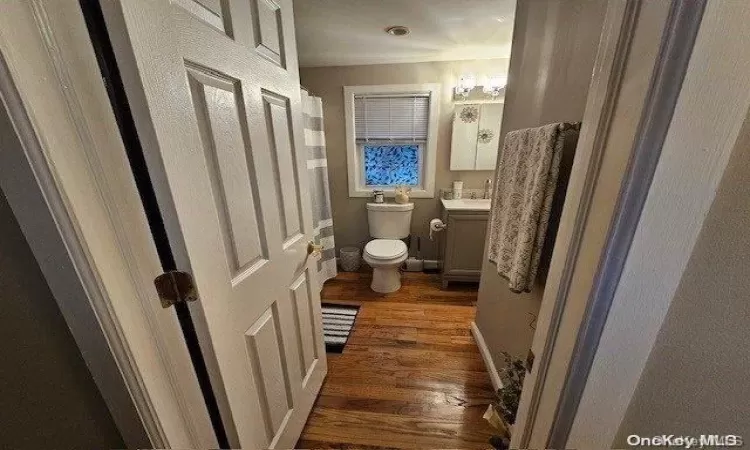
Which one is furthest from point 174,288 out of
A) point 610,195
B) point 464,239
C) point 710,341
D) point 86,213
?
point 464,239

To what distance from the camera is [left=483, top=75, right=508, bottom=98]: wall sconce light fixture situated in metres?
2.22

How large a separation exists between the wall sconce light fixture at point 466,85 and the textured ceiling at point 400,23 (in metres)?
0.18

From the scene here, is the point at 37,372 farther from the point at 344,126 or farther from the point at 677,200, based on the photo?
the point at 344,126

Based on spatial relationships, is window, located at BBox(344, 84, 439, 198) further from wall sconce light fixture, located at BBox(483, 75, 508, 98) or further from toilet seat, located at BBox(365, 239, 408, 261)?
toilet seat, located at BBox(365, 239, 408, 261)

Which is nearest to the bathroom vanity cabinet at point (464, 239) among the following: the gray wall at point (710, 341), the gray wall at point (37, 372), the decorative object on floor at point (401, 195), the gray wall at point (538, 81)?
the decorative object on floor at point (401, 195)

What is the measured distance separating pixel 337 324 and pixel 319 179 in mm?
1302

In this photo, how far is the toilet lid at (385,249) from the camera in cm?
220

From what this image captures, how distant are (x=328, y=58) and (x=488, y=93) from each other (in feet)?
4.94

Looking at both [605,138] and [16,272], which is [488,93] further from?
[16,272]

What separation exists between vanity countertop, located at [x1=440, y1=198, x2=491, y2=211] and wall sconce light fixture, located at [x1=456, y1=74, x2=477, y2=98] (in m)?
1.00

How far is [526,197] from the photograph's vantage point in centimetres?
94

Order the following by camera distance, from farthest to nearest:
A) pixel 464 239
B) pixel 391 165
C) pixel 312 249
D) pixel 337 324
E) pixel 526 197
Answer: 1. pixel 391 165
2. pixel 464 239
3. pixel 337 324
4. pixel 312 249
5. pixel 526 197

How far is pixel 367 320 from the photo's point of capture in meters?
2.02

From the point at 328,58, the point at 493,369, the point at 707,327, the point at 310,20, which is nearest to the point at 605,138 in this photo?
the point at 707,327
